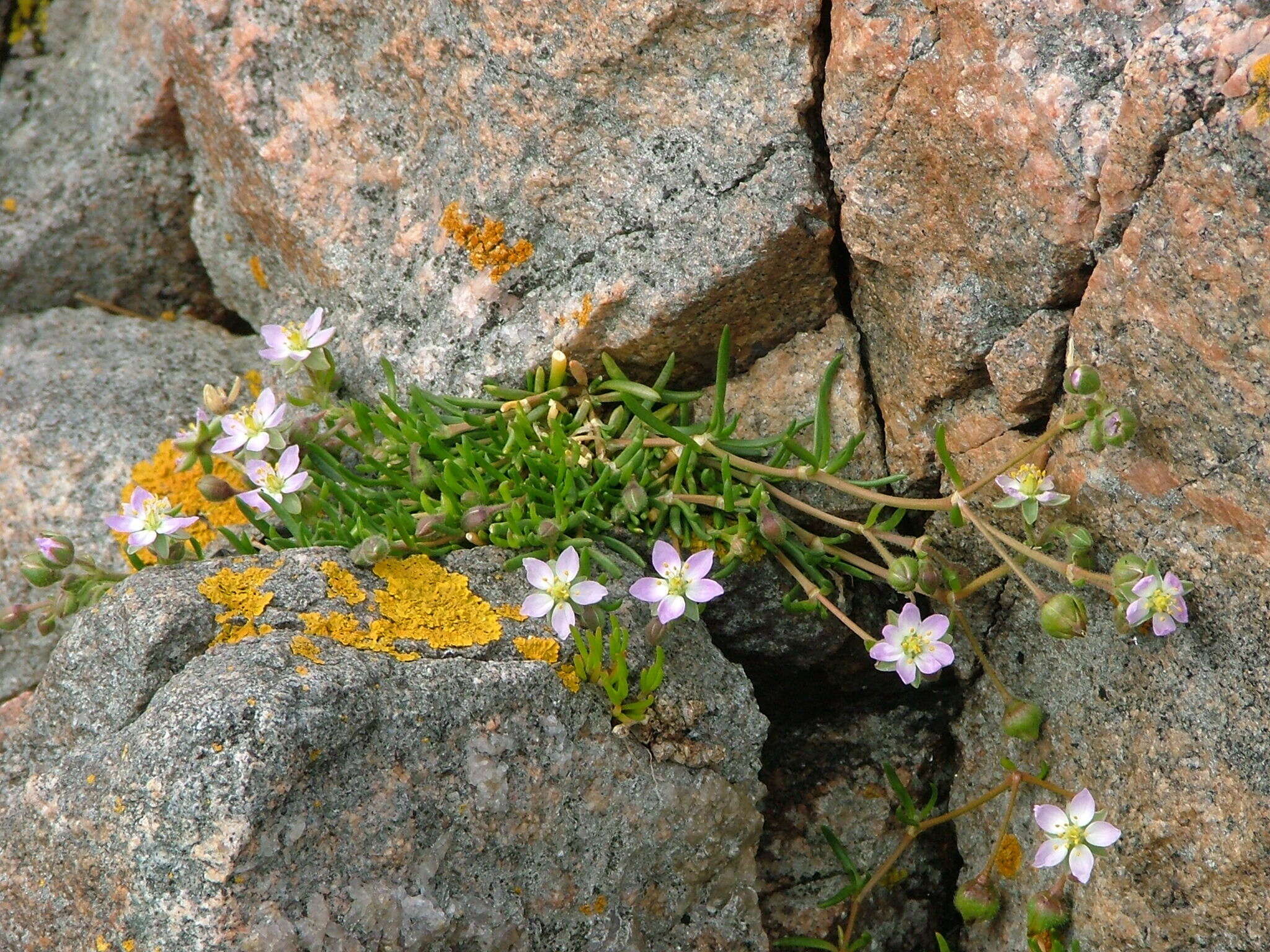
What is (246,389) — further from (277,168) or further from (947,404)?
(947,404)

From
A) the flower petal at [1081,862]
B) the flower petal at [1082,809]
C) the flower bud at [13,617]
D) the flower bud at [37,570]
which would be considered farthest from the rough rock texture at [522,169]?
the flower petal at [1081,862]

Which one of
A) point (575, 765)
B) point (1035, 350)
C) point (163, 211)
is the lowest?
A: point (575, 765)

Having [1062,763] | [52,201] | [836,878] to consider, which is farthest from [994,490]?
[52,201]

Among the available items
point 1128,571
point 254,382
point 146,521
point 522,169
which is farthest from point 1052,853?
point 254,382

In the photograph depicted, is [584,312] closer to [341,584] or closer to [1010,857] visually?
[341,584]

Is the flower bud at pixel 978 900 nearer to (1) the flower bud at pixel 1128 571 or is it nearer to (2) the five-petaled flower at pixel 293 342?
(1) the flower bud at pixel 1128 571
